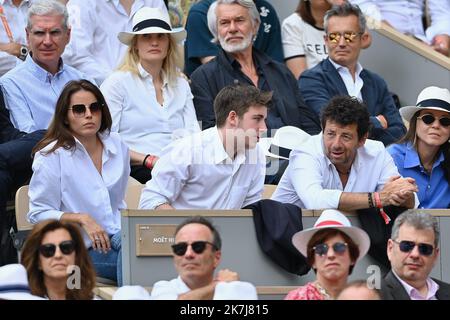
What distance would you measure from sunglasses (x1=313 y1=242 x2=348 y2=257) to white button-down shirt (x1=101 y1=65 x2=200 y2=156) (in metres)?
2.89

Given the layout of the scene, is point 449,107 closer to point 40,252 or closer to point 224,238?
point 224,238

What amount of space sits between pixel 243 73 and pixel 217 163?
2.03 meters

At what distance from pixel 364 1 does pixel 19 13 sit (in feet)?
10.6

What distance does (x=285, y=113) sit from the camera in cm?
1096

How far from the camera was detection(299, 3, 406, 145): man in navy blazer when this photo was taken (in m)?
11.3

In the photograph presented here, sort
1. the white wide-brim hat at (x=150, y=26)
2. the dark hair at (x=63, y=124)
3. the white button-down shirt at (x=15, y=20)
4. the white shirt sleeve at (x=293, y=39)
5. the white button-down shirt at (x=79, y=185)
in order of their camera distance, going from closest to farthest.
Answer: the white button-down shirt at (x=79, y=185)
the dark hair at (x=63, y=124)
the white wide-brim hat at (x=150, y=26)
the white button-down shirt at (x=15, y=20)
the white shirt sleeve at (x=293, y=39)

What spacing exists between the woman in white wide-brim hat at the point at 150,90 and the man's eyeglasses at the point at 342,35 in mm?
1239

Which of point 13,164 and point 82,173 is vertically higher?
point 13,164

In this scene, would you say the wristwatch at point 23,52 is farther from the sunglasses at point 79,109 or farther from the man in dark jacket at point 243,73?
the sunglasses at point 79,109

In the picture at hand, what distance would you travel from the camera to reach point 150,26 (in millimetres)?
10734

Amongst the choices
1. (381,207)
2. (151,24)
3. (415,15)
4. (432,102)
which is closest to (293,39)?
(415,15)

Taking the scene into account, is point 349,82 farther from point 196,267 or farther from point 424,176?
point 196,267

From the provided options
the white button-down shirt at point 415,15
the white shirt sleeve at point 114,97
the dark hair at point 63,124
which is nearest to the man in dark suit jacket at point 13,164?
the dark hair at point 63,124

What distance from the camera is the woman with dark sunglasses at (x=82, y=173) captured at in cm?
901
